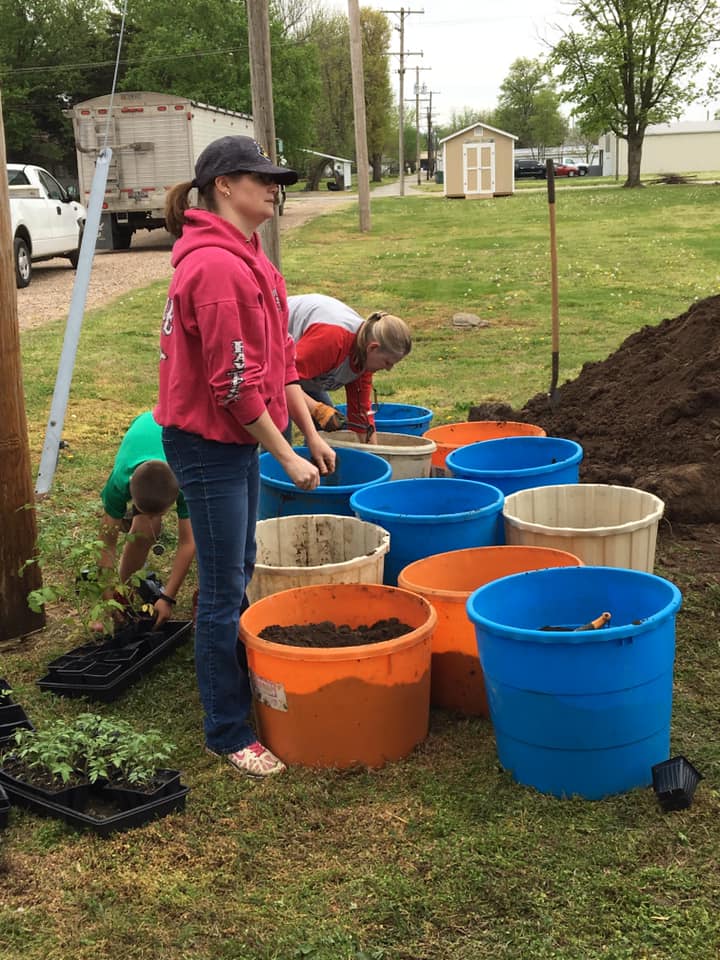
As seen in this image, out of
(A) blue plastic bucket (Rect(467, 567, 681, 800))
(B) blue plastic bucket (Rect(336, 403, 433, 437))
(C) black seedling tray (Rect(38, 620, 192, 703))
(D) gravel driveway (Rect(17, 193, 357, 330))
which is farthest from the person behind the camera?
(D) gravel driveway (Rect(17, 193, 357, 330))

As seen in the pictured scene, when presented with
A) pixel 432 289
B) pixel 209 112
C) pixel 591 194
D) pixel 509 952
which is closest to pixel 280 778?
pixel 509 952

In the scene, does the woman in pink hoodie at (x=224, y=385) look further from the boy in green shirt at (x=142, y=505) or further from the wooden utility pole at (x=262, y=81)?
the wooden utility pole at (x=262, y=81)


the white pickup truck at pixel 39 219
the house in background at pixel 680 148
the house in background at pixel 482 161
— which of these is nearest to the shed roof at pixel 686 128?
the house in background at pixel 680 148

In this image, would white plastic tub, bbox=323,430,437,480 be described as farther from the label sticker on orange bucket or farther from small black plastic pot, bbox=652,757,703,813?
small black plastic pot, bbox=652,757,703,813

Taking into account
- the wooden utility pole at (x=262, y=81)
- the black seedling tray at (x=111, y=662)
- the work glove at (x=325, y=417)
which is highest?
the wooden utility pole at (x=262, y=81)

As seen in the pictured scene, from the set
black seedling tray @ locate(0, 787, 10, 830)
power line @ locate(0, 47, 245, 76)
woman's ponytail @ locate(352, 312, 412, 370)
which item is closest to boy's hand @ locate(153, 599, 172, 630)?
black seedling tray @ locate(0, 787, 10, 830)

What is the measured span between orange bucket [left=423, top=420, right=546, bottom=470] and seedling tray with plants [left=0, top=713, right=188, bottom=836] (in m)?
2.93

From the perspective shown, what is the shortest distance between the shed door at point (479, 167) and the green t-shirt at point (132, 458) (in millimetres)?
41835

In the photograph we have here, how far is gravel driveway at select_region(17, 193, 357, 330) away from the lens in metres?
14.5

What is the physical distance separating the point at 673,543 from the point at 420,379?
492 centimetres

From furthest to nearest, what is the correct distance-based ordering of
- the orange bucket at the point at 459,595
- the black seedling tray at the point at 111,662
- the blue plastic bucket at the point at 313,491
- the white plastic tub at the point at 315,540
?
the blue plastic bucket at the point at 313,491 < the white plastic tub at the point at 315,540 < the black seedling tray at the point at 111,662 < the orange bucket at the point at 459,595

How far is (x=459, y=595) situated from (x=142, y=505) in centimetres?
127

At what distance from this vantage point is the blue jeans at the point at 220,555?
313cm

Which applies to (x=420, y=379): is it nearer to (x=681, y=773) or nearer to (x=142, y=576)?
(x=142, y=576)
